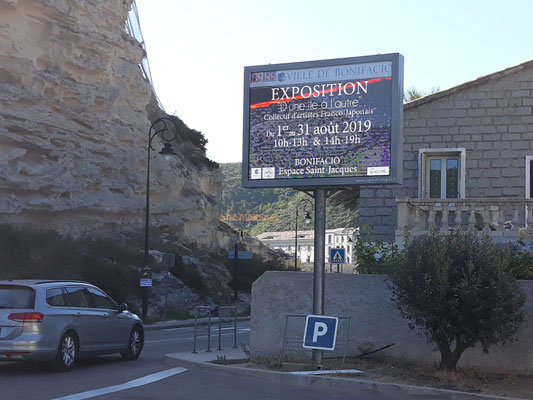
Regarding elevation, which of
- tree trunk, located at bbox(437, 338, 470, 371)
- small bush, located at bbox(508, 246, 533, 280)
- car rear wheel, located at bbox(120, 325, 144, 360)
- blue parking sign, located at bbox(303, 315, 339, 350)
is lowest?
car rear wheel, located at bbox(120, 325, 144, 360)

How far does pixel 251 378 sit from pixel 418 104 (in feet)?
39.2

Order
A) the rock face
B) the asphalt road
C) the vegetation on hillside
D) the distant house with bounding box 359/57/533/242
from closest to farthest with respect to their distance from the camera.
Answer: the asphalt road
the distant house with bounding box 359/57/533/242
the rock face
the vegetation on hillside

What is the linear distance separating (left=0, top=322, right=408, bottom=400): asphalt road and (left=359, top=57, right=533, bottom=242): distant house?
985 cm

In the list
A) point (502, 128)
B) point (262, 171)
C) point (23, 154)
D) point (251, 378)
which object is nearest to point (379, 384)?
point (251, 378)

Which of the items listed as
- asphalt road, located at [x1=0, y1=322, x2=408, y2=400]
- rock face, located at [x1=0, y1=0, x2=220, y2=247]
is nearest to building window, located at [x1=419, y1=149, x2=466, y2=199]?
asphalt road, located at [x1=0, y1=322, x2=408, y2=400]

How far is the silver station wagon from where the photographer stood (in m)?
12.1

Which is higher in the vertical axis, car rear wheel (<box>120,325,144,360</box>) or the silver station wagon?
the silver station wagon

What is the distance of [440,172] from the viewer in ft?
71.4

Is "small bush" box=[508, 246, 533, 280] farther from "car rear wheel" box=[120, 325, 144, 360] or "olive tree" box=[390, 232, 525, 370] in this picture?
"car rear wheel" box=[120, 325, 144, 360]

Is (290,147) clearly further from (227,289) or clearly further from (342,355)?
(227,289)

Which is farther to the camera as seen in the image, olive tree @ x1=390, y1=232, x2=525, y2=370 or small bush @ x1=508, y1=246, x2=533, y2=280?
small bush @ x1=508, y1=246, x2=533, y2=280

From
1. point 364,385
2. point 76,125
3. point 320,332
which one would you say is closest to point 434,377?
point 364,385

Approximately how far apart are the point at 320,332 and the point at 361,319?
147cm

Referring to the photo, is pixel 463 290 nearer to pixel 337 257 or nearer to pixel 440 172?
pixel 440 172
